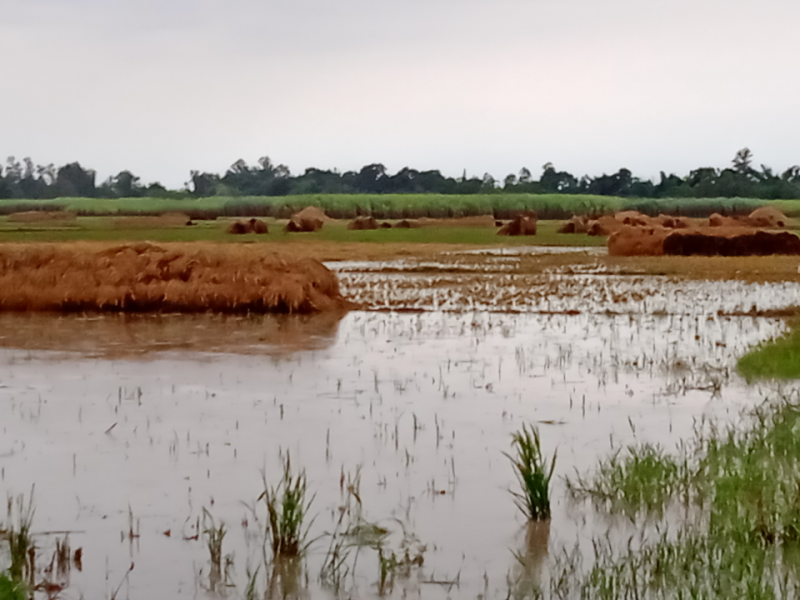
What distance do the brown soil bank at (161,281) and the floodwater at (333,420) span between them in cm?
89

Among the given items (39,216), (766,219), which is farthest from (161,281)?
(39,216)

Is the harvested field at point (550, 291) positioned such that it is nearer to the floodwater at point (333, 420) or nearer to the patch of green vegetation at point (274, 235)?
the floodwater at point (333, 420)

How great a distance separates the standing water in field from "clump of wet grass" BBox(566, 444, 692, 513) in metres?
0.18

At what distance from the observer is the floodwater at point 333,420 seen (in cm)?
477

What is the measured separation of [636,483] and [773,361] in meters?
4.80

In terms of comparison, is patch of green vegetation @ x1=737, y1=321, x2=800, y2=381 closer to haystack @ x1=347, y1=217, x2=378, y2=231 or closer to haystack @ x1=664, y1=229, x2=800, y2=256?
haystack @ x1=664, y1=229, x2=800, y2=256

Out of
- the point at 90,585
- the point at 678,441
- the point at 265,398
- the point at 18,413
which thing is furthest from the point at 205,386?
the point at 90,585

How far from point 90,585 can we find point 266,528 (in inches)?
34.4

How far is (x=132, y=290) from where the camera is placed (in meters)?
16.0

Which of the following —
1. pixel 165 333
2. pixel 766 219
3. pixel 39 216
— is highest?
pixel 766 219

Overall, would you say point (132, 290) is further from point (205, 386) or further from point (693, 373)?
point (693, 373)

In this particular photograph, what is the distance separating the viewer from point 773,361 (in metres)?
9.77

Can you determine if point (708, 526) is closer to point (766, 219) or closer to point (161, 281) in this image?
point (161, 281)

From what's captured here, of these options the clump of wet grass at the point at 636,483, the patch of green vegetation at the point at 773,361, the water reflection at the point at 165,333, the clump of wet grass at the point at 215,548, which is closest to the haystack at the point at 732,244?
the water reflection at the point at 165,333
